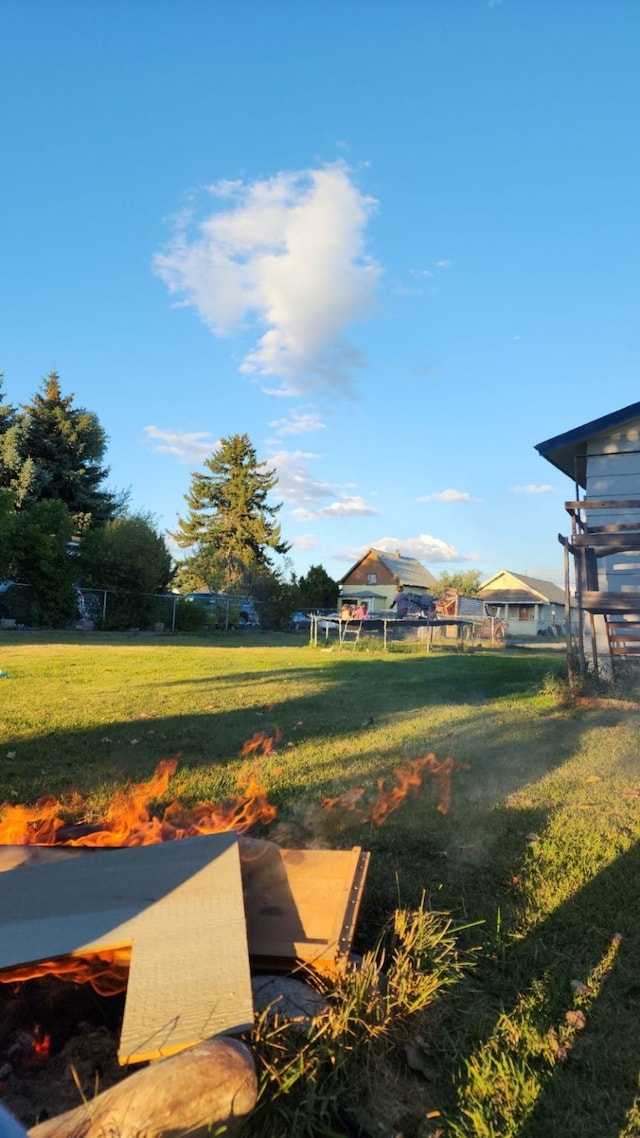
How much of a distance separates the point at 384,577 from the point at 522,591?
40.3ft

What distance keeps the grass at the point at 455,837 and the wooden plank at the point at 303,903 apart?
0.58ft

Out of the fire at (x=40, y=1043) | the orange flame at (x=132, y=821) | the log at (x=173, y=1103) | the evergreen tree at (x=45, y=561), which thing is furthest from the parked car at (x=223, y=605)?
the log at (x=173, y=1103)

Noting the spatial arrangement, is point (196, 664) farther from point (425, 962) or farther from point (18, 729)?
point (425, 962)

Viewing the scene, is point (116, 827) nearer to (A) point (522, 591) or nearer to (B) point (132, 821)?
(B) point (132, 821)

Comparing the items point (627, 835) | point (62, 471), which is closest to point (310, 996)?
point (627, 835)

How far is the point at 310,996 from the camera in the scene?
2.43 metres

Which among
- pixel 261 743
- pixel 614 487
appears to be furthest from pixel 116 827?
pixel 614 487

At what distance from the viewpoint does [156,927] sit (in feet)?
7.91

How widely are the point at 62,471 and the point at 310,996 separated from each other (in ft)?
120

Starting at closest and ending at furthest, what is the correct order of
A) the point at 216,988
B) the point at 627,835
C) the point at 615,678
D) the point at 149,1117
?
the point at 149,1117
the point at 216,988
the point at 627,835
the point at 615,678

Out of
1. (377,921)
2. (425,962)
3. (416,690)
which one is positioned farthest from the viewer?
(416,690)

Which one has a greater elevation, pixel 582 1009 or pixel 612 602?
pixel 612 602

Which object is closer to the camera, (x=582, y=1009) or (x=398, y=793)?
(x=582, y=1009)

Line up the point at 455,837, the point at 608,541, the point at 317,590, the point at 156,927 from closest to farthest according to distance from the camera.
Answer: the point at 156,927
the point at 455,837
the point at 608,541
the point at 317,590
